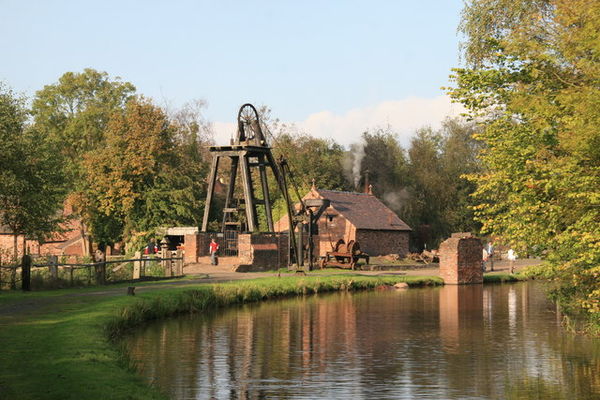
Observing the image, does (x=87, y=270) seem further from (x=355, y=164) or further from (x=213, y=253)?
(x=355, y=164)

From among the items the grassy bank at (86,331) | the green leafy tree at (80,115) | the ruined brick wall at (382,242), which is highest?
the green leafy tree at (80,115)

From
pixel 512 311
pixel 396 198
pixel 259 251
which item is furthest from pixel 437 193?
pixel 512 311

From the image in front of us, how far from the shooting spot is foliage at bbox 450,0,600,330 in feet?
51.8

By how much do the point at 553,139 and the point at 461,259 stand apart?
25565mm

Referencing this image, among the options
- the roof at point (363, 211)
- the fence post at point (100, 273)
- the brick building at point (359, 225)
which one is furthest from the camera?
the roof at point (363, 211)

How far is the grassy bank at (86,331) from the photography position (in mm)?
12102

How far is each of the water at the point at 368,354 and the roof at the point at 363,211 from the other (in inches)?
1204

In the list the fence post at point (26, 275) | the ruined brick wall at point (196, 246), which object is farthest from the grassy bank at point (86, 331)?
the ruined brick wall at point (196, 246)

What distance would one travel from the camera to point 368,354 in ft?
61.8

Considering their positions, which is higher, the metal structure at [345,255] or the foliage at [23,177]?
the foliage at [23,177]

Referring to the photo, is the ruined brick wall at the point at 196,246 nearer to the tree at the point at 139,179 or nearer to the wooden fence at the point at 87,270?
the wooden fence at the point at 87,270

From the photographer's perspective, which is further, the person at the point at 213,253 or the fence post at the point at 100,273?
the person at the point at 213,253

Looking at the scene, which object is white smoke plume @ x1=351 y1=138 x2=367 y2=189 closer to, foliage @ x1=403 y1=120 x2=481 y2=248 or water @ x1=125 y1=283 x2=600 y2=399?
foliage @ x1=403 y1=120 x2=481 y2=248

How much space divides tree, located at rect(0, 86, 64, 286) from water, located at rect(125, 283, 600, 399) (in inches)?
468
